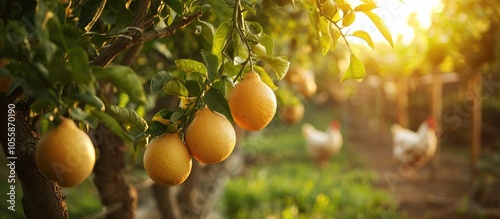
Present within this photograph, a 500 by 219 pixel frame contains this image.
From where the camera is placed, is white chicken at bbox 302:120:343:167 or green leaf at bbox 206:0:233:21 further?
white chicken at bbox 302:120:343:167

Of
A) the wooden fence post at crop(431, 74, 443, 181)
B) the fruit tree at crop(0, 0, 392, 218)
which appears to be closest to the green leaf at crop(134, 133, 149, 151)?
the fruit tree at crop(0, 0, 392, 218)

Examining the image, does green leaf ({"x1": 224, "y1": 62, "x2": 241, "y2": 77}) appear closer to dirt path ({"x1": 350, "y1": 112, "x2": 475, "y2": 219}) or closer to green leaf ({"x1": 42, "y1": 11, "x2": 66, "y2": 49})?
green leaf ({"x1": 42, "y1": 11, "x2": 66, "y2": 49})

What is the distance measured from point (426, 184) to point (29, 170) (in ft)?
18.3

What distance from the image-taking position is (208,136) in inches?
30.8

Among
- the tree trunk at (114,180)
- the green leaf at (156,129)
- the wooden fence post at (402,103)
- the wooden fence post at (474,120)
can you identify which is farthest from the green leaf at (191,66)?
the wooden fence post at (402,103)

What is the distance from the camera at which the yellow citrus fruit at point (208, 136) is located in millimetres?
783

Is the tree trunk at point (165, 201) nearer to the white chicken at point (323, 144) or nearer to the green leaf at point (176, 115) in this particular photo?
the green leaf at point (176, 115)

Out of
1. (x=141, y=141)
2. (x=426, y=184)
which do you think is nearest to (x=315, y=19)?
(x=141, y=141)

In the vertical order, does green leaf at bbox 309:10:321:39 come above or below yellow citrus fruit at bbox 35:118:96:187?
above

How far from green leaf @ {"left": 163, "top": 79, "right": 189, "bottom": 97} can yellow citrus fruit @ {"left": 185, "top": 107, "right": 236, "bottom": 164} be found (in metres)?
0.06

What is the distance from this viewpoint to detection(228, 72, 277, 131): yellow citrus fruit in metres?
0.80

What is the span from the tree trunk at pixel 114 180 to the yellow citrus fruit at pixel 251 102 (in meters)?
0.93

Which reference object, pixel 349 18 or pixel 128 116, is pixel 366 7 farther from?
pixel 128 116

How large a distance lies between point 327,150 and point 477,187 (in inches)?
91.6
